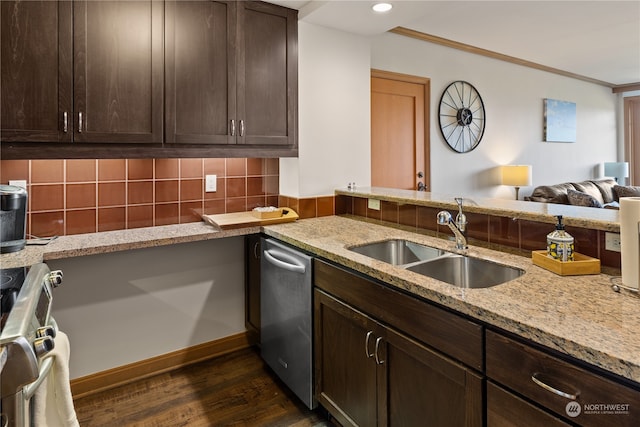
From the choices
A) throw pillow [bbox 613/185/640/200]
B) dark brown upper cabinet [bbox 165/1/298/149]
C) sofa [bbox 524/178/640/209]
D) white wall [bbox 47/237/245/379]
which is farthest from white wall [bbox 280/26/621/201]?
white wall [bbox 47/237/245/379]

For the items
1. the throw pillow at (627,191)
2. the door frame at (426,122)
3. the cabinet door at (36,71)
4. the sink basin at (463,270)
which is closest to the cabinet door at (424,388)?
the sink basin at (463,270)

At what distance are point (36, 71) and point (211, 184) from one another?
1082mm

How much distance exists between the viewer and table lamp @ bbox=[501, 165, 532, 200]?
4.17 meters

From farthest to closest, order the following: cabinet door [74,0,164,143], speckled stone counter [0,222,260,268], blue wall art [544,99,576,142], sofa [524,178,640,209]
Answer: blue wall art [544,99,576,142]
sofa [524,178,640,209]
cabinet door [74,0,164,143]
speckled stone counter [0,222,260,268]

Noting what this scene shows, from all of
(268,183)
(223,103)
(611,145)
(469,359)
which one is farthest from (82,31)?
(611,145)

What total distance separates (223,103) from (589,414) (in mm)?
2087

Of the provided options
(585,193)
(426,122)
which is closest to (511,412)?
(426,122)

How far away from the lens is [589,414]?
0.86 m

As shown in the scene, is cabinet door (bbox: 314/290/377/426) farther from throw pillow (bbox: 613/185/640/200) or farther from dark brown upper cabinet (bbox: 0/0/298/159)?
throw pillow (bbox: 613/185/640/200)

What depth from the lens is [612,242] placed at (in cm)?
140

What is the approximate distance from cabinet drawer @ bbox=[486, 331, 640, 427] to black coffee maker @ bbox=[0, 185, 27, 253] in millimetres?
1881

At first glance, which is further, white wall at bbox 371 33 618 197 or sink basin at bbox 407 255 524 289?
white wall at bbox 371 33 618 197

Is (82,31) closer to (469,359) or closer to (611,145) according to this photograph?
(469,359)

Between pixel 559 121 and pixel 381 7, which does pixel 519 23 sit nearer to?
pixel 381 7
